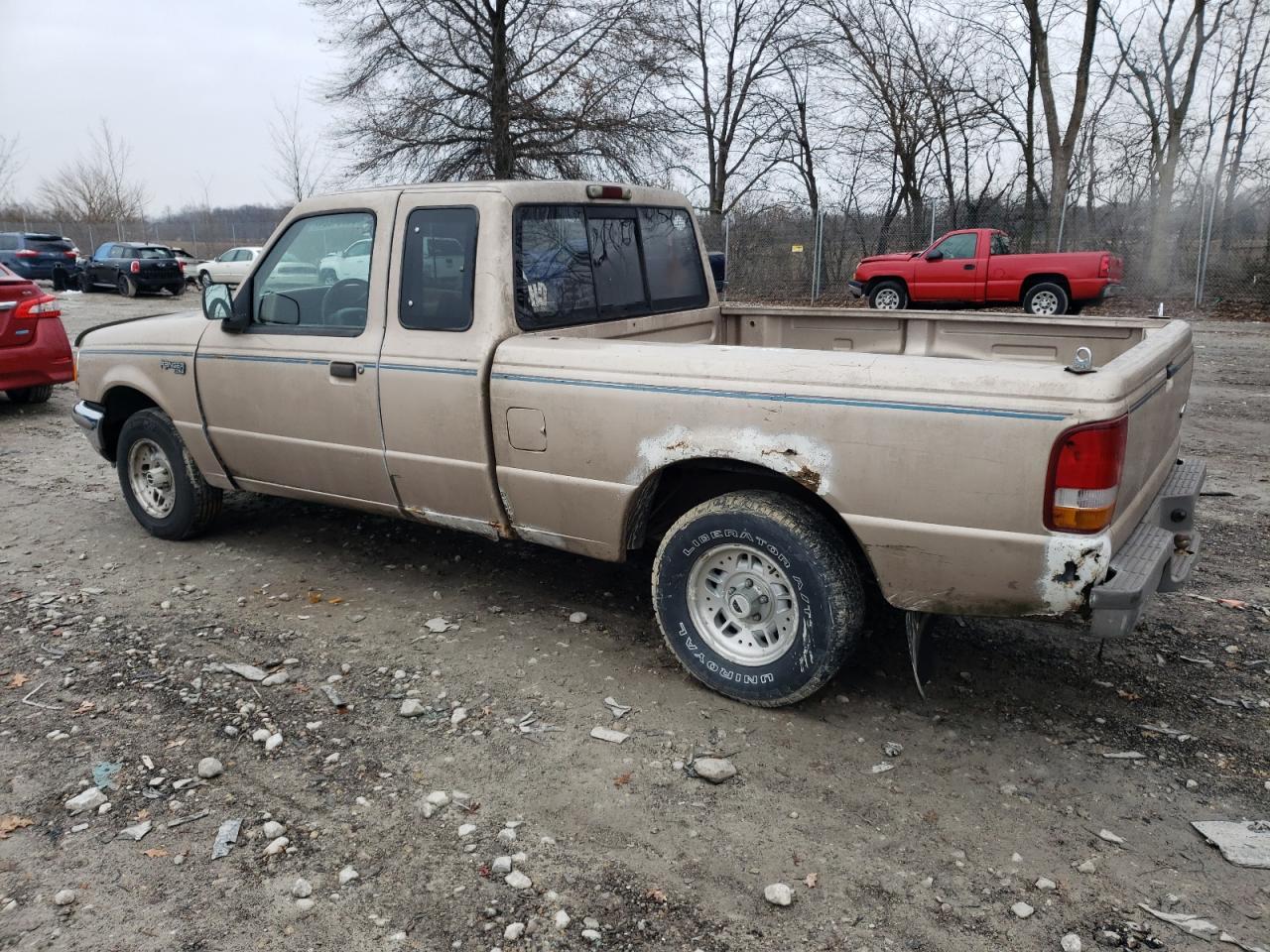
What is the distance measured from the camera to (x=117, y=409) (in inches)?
235

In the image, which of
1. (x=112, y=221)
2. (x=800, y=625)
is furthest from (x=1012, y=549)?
(x=112, y=221)

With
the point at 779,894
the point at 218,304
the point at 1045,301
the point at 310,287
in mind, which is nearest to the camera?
the point at 779,894

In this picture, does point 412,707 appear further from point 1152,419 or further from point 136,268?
point 136,268

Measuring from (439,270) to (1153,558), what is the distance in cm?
305

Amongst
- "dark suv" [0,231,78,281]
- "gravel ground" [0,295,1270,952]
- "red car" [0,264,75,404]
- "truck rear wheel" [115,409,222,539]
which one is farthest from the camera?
"dark suv" [0,231,78,281]

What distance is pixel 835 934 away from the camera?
259cm

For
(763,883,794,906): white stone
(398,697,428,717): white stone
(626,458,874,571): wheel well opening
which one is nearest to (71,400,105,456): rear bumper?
(398,697,428,717): white stone

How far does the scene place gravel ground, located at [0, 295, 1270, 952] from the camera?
2.68 m

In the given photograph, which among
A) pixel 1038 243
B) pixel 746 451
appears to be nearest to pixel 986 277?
pixel 1038 243

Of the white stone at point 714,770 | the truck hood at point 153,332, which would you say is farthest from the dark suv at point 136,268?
the white stone at point 714,770

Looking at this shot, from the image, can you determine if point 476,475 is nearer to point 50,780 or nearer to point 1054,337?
point 50,780

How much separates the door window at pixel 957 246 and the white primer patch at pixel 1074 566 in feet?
55.0

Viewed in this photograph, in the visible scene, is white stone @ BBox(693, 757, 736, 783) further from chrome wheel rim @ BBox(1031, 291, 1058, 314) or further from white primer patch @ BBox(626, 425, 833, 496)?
chrome wheel rim @ BBox(1031, 291, 1058, 314)

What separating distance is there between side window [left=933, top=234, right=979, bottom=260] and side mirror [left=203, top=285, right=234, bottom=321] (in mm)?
16201
